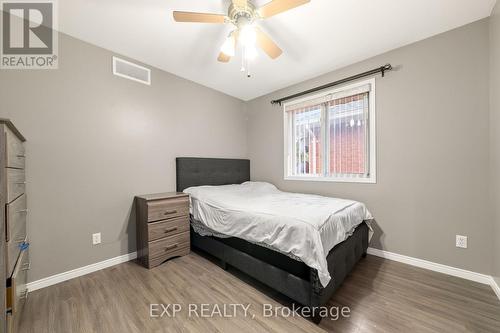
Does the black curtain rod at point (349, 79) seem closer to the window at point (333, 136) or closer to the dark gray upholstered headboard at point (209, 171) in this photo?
the window at point (333, 136)

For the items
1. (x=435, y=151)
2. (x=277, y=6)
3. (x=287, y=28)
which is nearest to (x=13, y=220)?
(x=277, y=6)

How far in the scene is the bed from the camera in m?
1.41

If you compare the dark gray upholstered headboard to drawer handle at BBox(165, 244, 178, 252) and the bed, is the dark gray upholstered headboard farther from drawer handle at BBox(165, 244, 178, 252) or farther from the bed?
drawer handle at BBox(165, 244, 178, 252)

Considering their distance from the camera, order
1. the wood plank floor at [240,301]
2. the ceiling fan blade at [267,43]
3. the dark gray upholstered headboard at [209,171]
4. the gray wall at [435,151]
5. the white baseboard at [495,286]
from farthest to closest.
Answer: the dark gray upholstered headboard at [209,171] → the gray wall at [435,151] → the ceiling fan blade at [267,43] → the white baseboard at [495,286] → the wood plank floor at [240,301]

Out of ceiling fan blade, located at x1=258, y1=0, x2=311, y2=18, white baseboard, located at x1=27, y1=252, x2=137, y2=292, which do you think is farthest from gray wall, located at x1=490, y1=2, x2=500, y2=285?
white baseboard, located at x1=27, y1=252, x2=137, y2=292

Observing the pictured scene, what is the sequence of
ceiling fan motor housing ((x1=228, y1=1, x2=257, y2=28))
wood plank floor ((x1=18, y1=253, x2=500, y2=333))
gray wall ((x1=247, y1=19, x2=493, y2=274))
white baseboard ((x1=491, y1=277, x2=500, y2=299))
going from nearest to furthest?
wood plank floor ((x1=18, y1=253, x2=500, y2=333)) → ceiling fan motor housing ((x1=228, y1=1, x2=257, y2=28)) → white baseboard ((x1=491, y1=277, x2=500, y2=299)) → gray wall ((x1=247, y1=19, x2=493, y2=274))

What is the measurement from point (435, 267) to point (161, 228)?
123 inches

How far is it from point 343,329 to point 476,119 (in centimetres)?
235

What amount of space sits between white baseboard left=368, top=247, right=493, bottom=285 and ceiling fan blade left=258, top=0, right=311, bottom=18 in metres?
2.84

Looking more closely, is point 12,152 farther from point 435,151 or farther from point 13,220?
point 435,151

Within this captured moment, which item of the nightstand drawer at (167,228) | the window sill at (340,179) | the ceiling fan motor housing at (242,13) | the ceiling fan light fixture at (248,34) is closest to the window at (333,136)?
the window sill at (340,179)

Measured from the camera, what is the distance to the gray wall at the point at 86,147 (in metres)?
1.82

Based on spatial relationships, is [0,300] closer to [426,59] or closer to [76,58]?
[76,58]

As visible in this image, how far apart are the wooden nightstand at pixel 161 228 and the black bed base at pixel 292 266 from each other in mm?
522
